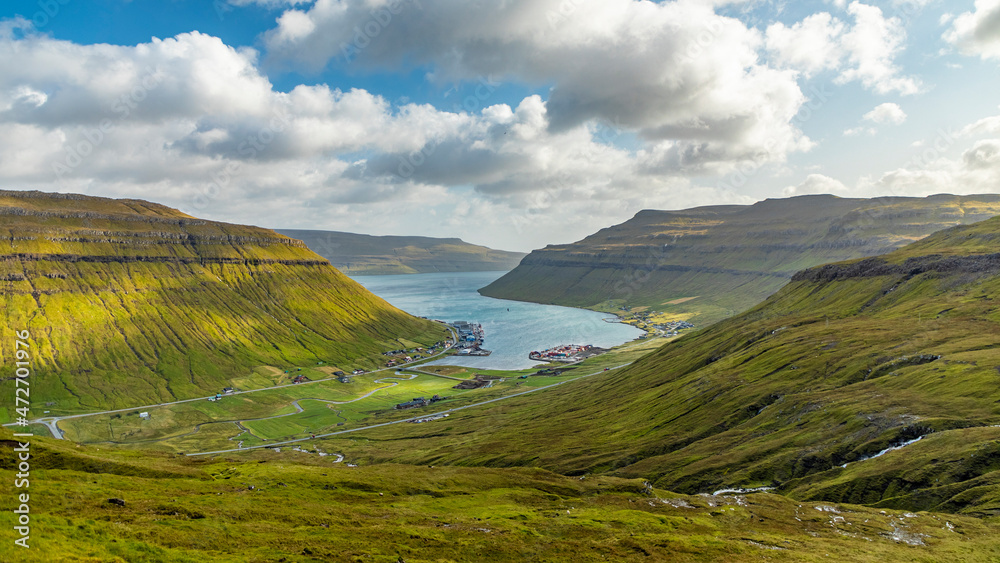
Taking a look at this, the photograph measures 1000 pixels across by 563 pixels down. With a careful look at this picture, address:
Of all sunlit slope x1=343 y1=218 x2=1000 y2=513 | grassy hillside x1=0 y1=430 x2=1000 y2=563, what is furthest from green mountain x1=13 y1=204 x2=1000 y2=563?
sunlit slope x1=343 y1=218 x2=1000 y2=513

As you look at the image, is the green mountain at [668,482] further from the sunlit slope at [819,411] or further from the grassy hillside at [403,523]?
the sunlit slope at [819,411]

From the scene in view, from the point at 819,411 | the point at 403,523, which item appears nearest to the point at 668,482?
the point at 819,411

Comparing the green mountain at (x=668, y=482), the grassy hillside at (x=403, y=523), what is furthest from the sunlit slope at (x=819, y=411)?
the grassy hillside at (x=403, y=523)

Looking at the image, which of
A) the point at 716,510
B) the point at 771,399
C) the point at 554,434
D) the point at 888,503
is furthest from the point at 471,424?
the point at 888,503

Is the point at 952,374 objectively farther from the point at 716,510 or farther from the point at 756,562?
the point at 756,562

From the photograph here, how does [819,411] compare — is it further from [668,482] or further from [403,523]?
[403,523]
